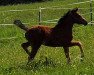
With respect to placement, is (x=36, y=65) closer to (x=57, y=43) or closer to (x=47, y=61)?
(x=47, y=61)

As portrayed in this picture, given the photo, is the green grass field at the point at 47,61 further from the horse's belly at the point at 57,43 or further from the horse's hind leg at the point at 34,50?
the horse's belly at the point at 57,43

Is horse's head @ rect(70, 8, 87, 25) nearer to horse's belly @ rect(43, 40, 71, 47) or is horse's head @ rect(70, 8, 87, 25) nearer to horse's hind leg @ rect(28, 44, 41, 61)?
horse's belly @ rect(43, 40, 71, 47)

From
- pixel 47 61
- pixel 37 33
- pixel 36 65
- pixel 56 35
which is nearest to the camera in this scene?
pixel 36 65

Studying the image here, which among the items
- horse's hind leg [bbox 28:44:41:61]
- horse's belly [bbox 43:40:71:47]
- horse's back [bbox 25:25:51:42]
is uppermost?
horse's back [bbox 25:25:51:42]

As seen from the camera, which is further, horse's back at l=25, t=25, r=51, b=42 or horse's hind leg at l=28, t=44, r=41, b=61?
horse's hind leg at l=28, t=44, r=41, b=61

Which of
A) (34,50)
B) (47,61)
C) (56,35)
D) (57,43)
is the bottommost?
(47,61)

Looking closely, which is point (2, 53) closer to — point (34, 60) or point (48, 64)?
point (34, 60)

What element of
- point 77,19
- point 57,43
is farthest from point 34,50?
point 77,19

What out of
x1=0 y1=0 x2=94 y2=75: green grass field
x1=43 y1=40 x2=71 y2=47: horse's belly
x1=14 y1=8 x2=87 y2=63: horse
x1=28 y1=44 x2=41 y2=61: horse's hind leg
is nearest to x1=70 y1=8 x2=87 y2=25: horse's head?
x1=14 y1=8 x2=87 y2=63: horse

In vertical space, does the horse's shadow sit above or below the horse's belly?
below

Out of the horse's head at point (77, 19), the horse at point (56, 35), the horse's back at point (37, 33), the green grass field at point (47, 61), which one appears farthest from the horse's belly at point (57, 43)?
the horse's head at point (77, 19)

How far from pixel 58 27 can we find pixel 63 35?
0.30 m

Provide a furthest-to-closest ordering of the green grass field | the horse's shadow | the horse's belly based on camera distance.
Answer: the horse's belly → the horse's shadow → the green grass field

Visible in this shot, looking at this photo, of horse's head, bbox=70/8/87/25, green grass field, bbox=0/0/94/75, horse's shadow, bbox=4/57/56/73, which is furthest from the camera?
horse's head, bbox=70/8/87/25
